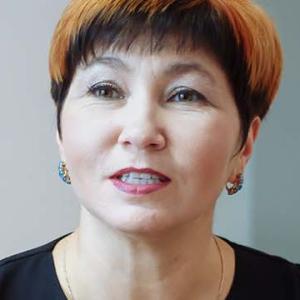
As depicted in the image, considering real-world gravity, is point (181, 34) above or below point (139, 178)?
above

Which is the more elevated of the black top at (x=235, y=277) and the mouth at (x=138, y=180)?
the mouth at (x=138, y=180)

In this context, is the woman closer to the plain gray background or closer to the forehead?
the forehead

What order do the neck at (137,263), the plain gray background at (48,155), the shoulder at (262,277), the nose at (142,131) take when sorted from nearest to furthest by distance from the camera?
the nose at (142,131)
the neck at (137,263)
the shoulder at (262,277)
the plain gray background at (48,155)

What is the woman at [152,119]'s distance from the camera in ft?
2.59

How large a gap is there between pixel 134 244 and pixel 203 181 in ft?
0.54

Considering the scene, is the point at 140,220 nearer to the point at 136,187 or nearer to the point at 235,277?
the point at 136,187

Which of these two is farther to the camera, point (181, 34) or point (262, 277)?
point (262, 277)

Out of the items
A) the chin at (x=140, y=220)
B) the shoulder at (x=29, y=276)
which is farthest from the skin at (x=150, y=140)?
the shoulder at (x=29, y=276)

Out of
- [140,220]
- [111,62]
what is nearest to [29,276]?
[140,220]

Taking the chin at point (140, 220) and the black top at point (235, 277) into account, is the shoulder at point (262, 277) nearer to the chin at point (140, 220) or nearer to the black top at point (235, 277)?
the black top at point (235, 277)

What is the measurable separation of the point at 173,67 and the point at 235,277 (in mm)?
448

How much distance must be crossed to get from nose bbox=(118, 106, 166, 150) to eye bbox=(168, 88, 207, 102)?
1.9 inches

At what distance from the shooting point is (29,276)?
100cm

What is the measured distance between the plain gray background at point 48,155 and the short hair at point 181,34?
34 centimetres
